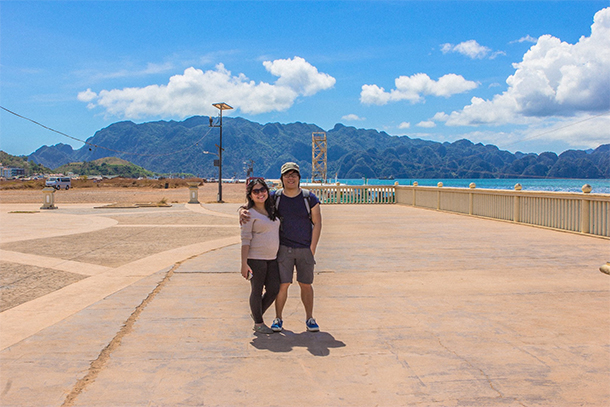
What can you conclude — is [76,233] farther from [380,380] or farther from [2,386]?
[380,380]

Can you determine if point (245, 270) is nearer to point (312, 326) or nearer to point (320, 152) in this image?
point (312, 326)

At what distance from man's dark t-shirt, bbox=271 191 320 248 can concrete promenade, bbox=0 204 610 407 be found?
85 centimetres

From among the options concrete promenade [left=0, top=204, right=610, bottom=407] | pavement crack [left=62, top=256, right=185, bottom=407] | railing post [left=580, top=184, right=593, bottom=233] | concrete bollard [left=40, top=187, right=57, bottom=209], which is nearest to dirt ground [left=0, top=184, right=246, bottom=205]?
concrete bollard [left=40, top=187, right=57, bottom=209]

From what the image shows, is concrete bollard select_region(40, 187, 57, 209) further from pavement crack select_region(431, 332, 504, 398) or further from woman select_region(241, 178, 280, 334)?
pavement crack select_region(431, 332, 504, 398)

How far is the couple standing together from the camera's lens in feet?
14.5

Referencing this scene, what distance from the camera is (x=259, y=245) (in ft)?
14.5

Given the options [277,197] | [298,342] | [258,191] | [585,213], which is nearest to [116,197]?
[585,213]

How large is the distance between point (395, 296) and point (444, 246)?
4381 mm

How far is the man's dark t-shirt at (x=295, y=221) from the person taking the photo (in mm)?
4488

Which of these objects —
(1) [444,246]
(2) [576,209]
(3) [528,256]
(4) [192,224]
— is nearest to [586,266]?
(3) [528,256]

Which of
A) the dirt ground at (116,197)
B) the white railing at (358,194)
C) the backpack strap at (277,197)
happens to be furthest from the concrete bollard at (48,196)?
the backpack strap at (277,197)

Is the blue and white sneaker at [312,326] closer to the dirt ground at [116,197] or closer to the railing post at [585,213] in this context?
the railing post at [585,213]

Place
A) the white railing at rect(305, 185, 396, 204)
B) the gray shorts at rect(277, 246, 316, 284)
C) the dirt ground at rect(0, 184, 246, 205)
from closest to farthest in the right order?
the gray shorts at rect(277, 246, 316, 284) < the white railing at rect(305, 185, 396, 204) < the dirt ground at rect(0, 184, 246, 205)

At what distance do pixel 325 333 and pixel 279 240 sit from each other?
946mm
